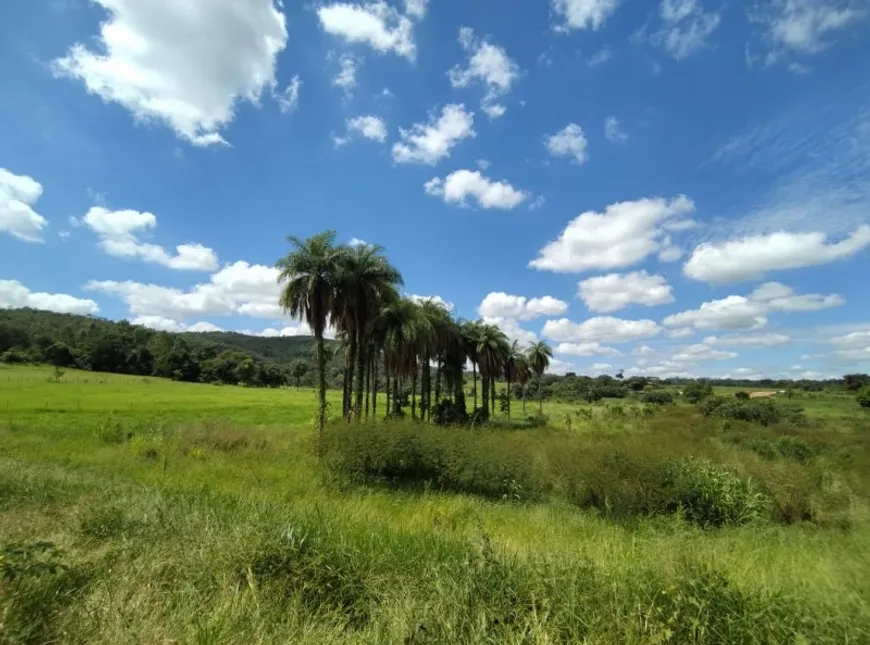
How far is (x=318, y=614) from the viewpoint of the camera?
→ 16.0 feet

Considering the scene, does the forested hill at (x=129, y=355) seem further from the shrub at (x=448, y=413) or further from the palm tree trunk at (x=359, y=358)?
the palm tree trunk at (x=359, y=358)

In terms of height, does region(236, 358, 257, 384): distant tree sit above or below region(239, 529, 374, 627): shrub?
above

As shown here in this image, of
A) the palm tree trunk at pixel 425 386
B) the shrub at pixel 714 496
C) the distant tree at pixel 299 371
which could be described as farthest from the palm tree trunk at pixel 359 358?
the distant tree at pixel 299 371

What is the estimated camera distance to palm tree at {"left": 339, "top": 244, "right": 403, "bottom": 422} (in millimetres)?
27000

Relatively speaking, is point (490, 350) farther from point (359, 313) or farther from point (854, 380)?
point (854, 380)

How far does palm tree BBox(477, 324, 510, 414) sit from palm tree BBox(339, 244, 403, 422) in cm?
2080

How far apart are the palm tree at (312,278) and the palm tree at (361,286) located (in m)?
0.67

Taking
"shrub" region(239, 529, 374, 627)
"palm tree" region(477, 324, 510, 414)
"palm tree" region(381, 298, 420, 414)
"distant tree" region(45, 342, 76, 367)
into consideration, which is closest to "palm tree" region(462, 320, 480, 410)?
"palm tree" region(477, 324, 510, 414)

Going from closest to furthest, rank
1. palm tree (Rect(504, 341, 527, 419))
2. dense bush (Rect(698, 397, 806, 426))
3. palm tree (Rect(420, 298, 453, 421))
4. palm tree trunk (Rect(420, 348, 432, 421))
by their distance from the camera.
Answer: palm tree (Rect(420, 298, 453, 421)) → palm tree trunk (Rect(420, 348, 432, 421)) → dense bush (Rect(698, 397, 806, 426)) → palm tree (Rect(504, 341, 527, 419))

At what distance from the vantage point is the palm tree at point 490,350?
47625 mm

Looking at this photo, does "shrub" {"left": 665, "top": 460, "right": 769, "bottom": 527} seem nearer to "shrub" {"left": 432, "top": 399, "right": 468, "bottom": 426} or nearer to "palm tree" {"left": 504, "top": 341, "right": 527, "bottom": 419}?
"shrub" {"left": 432, "top": 399, "right": 468, "bottom": 426}

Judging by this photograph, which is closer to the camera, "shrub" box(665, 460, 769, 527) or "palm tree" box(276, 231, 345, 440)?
"shrub" box(665, 460, 769, 527)

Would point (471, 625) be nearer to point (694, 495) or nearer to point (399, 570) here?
point (399, 570)

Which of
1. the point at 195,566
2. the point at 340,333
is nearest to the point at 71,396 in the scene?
the point at 340,333
